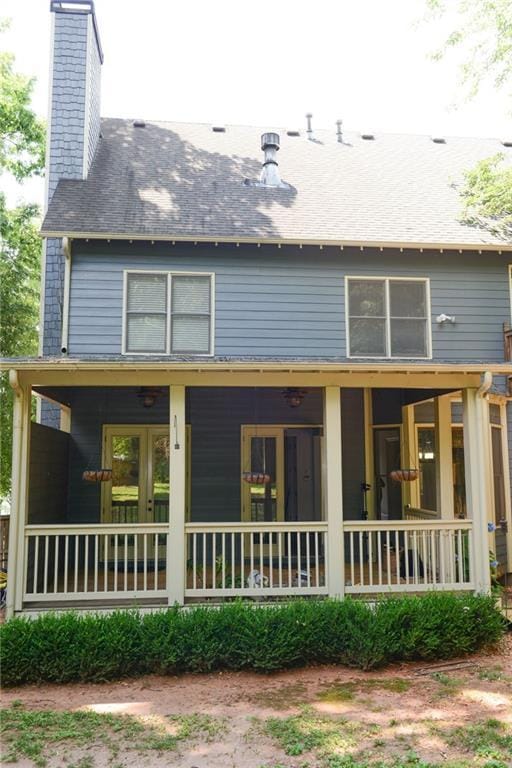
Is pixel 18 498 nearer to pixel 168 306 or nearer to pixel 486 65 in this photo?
pixel 168 306

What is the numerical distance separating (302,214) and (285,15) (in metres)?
3.46

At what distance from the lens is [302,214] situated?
9992 mm

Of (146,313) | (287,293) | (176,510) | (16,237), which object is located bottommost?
(176,510)

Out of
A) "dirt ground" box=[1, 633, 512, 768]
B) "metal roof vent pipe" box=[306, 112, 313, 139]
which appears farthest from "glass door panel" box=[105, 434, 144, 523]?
"metal roof vent pipe" box=[306, 112, 313, 139]

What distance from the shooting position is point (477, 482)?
6898 millimetres

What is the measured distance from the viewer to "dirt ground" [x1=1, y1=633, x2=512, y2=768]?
405 centimetres

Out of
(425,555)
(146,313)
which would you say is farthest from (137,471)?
(425,555)

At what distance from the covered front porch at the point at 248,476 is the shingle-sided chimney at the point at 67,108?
2208 millimetres

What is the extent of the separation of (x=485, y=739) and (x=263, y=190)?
896 cm

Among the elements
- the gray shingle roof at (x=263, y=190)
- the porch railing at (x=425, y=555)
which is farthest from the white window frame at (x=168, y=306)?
the porch railing at (x=425, y=555)

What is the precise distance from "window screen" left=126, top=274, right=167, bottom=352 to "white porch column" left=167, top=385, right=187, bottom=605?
265cm

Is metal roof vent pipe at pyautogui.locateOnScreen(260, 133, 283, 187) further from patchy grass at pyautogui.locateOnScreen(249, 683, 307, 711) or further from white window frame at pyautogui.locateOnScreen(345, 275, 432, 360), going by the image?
patchy grass at pyautogui.locateOnScreen(249, 683, 307, 711)

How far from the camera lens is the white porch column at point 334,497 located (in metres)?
6.62

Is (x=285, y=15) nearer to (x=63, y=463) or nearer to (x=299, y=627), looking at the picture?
(x=63, y=463)
